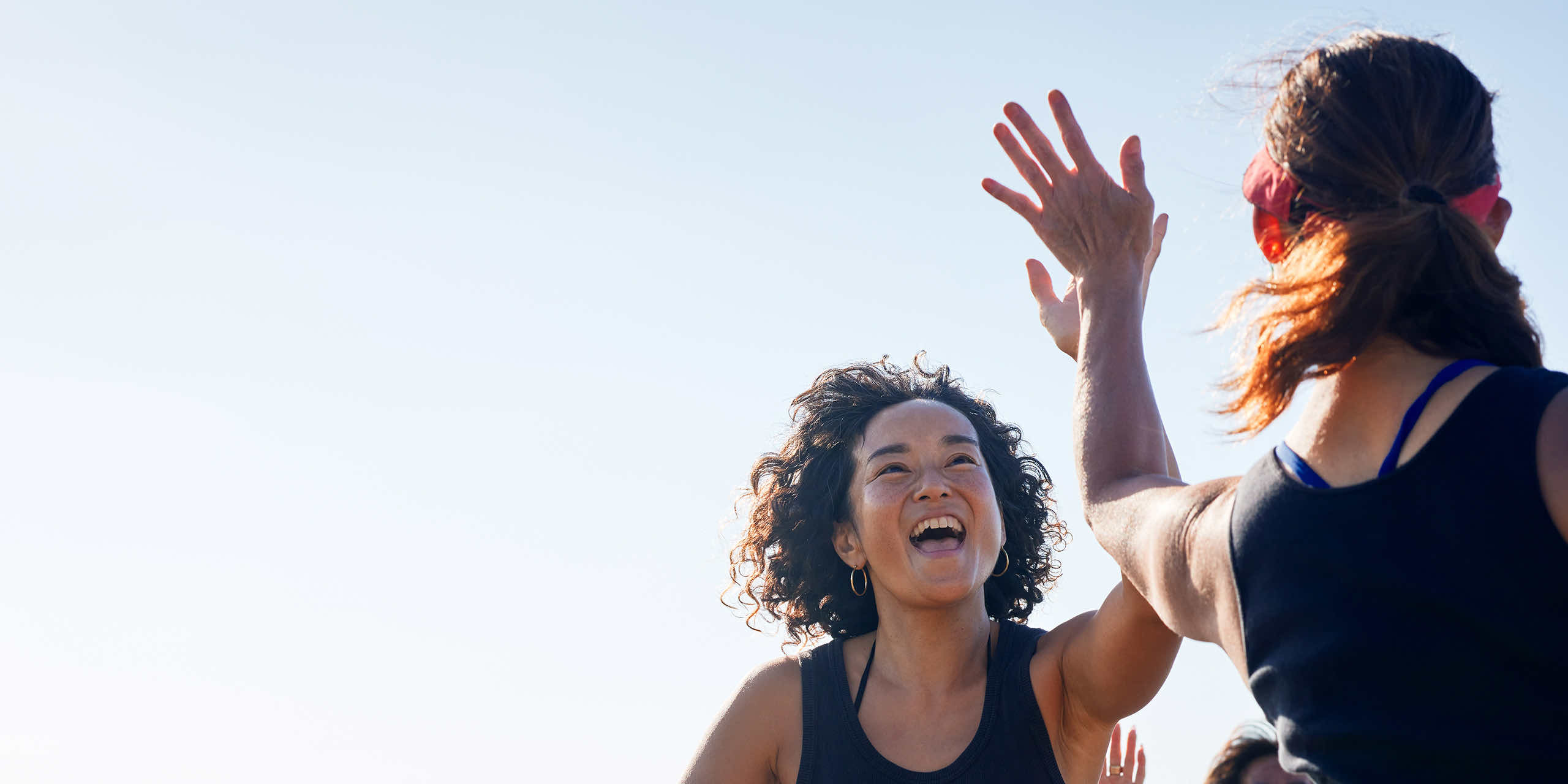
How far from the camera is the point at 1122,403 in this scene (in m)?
2.26

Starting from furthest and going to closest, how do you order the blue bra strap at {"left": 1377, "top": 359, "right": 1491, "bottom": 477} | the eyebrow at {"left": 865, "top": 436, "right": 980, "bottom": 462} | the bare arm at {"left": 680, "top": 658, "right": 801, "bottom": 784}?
1. the eyebrow at {"left": 865, "top": 436, "right": 980, "bottom": 462}
2. the bare arm at {"left": 680, "top": 658, "right": 801, "bottom": 784}
3. the blue bra strap at {"left": 1377, "top": 359, "right": 1491, "bottom": 477}

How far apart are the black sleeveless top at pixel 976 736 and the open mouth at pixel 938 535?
0.36 meters

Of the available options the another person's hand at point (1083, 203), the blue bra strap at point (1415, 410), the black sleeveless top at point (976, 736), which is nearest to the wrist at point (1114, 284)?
the another person's hand at point (1083, 203)

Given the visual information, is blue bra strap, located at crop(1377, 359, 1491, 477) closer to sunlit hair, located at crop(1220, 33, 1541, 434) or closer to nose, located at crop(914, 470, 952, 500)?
sunlit hair, located at crop(1220, 33, 1541, 434)

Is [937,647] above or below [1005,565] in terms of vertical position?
below

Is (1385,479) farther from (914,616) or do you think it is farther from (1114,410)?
(914,616)

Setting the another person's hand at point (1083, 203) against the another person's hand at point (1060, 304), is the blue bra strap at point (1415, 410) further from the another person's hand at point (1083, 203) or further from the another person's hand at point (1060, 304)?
the another person's hand at point (1060, 304)

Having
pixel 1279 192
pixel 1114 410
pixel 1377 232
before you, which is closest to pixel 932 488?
pixel 1114 410

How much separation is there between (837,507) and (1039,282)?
7.32 feet

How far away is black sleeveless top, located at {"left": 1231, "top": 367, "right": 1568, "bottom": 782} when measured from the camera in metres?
1.62

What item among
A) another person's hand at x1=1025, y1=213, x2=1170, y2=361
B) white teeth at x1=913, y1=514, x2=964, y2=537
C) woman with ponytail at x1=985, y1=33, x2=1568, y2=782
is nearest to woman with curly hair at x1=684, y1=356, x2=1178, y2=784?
white teeth at x1=913, y1=514, x2=964, y2=537

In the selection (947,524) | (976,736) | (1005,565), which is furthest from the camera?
(1005,565)

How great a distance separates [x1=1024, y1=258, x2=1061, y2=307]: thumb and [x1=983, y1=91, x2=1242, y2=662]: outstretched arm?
0.94 m

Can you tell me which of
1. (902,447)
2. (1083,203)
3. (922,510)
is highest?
(902,447)
